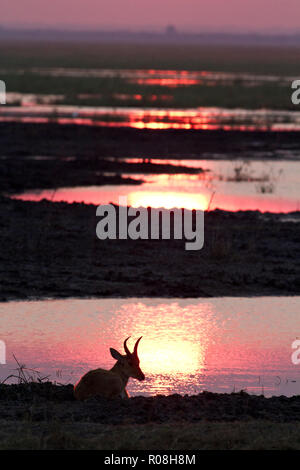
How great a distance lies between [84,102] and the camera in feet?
137

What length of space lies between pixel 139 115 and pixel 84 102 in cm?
606

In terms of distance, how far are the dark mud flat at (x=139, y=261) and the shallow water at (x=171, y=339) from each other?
40 cm

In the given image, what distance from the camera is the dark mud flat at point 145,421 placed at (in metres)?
6.20

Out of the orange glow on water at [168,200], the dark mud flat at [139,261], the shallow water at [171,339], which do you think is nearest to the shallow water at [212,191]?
the orange glow on water at [168,200]

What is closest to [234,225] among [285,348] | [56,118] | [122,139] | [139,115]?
[285,348]

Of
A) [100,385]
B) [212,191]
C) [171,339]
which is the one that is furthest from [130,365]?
[212,191]

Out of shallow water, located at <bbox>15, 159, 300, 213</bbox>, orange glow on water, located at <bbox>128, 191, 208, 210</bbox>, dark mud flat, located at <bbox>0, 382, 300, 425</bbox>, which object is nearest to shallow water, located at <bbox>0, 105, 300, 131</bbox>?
shallow water, located at <bbox>15, 159, 300, 213</bbox>

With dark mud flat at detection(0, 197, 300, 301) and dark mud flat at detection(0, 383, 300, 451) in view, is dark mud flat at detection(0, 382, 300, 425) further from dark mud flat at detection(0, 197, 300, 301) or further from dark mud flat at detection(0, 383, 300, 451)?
dark mud flat at detection(0, 197, 300, 301)

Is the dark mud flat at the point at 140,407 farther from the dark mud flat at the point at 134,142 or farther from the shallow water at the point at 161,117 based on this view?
the shallow water at the point at 161,117

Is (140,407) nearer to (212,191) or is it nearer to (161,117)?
(212,191)

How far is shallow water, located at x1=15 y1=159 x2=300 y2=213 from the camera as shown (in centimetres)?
1793

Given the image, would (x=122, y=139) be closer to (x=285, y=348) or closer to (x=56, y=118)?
(x=56, y=118)

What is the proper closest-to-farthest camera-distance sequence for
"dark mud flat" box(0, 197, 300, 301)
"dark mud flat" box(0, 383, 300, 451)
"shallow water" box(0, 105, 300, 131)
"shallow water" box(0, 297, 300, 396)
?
"dark mud flat" box(0, 383, 300, 451)
"shallow water" box(0, 297, 300, 396)
"dark mud flat" box(0, 197, 300, 301)
"shallow water" box(0, 105, 300, 131)

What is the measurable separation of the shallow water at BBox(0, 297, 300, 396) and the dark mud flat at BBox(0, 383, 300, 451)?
2.57 ft
